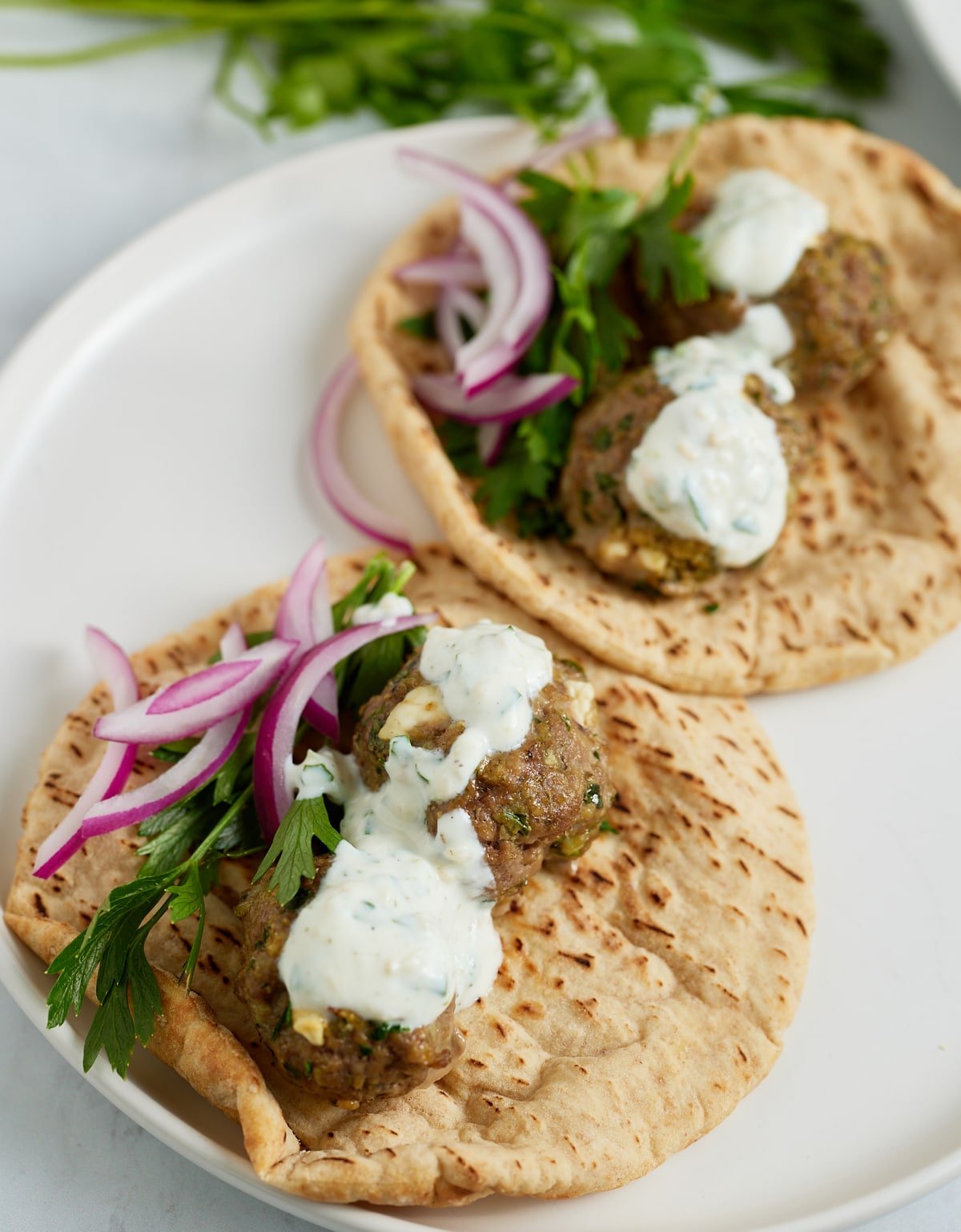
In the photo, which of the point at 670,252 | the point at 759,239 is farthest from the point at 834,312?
the point at 670,252

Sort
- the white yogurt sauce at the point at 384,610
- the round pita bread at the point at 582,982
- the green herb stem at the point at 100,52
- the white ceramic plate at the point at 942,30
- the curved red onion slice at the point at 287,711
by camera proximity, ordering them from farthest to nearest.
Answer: the green herb stem at the point at 100,52 < the white ceramic plate at the point at 942,30 < the white yogurt sauce at the point at 384,610 < the curved red onion slice at the point at 287,711 < the round pita bread at the point at 582,982

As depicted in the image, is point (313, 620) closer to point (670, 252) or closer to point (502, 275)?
point (502, 275)

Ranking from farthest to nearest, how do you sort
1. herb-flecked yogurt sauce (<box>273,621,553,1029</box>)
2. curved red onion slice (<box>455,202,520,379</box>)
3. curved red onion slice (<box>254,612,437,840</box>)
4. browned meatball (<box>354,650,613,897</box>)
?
curved red onion slice (<box>455,202,520,379</box>) → curved red onion slice (<box>254,612,437,840</box>) → browned meatball (<box>354,650,613,897</box>) → herb-flecked yogurt sauce (<box>273,621,553,1029</box>)

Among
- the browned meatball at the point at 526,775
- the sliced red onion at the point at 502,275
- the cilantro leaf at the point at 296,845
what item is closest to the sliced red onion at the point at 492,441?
the sliced red onion at the point at 502,275

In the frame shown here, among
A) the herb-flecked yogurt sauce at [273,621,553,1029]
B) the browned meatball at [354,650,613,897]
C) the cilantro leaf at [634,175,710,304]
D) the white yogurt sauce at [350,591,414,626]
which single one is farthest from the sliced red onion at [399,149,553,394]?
the browned meatball at [354,650,613,897]

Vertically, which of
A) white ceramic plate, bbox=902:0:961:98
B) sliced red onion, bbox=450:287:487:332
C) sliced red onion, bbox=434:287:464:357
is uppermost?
white ceramic plate, bbox=902:0:961:98

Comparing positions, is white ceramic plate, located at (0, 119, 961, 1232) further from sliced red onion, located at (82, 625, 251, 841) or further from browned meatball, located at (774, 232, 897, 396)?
browned meatball, located at (774, 232, 897, 396)

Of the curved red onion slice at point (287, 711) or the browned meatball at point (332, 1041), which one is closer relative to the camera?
the browned meatball at point (332, 1041)

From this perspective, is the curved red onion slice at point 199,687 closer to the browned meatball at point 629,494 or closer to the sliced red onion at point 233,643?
the sliced red onion at point 233,643

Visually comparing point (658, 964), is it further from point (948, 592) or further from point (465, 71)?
point (465, 71)
